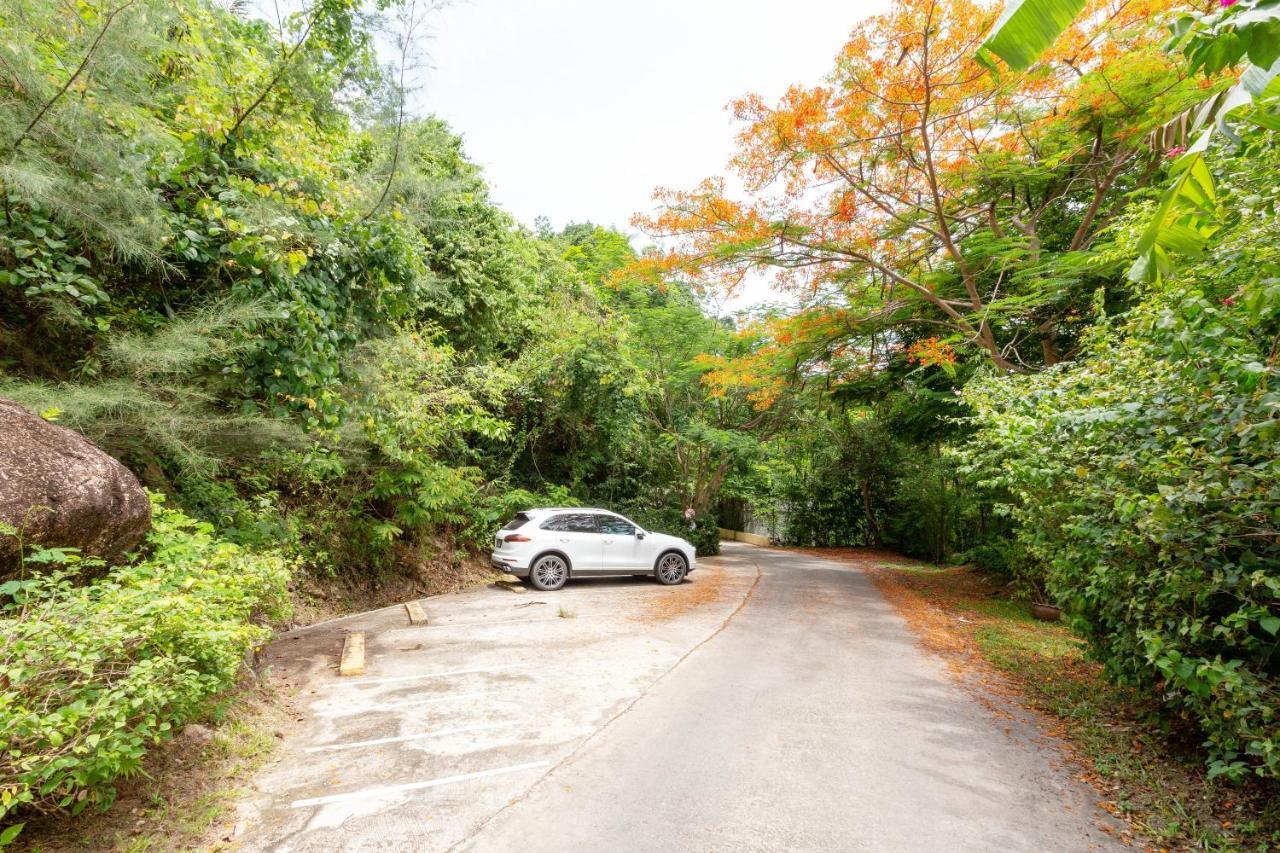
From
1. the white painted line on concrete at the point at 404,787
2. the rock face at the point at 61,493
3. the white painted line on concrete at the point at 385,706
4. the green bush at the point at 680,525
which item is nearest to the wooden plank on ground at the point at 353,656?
the white painted line on concrete at the point at 385,706

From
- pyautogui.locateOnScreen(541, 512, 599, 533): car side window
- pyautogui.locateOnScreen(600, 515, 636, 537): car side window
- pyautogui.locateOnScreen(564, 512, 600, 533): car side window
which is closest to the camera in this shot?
pyautogui.locateOnScreen(541, 512, 599, 533): car side window

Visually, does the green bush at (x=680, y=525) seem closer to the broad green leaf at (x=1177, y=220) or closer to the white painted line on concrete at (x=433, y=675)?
the white painted line on concrete at (x=433, y=675)

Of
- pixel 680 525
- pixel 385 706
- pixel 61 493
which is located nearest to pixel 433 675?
pixel 385 706

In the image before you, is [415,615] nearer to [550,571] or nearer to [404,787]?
[550,571]

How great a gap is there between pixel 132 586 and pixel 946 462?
57.3ft

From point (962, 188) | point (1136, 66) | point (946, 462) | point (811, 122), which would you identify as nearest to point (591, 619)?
point (811, 122)

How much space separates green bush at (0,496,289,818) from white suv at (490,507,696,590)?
6.08 meters

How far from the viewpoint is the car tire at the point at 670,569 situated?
11.0 metres

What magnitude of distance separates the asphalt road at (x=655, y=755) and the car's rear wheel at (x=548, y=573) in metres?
2.96

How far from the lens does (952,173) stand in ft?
27.8

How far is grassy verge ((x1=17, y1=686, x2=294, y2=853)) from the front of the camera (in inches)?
102

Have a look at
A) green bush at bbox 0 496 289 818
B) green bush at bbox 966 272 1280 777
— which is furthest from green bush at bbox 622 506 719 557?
green bush at bbox 0 496 289 818

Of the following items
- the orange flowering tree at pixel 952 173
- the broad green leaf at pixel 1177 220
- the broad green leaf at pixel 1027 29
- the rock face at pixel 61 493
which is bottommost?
the rock face at pixel 61 493

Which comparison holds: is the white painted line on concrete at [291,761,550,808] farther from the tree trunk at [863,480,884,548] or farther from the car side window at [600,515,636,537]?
the tree trunk at [863,480,884,548]
